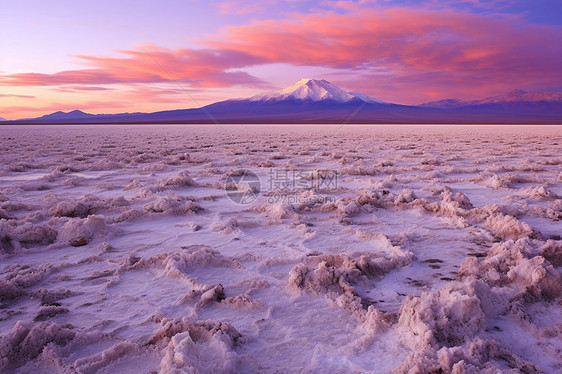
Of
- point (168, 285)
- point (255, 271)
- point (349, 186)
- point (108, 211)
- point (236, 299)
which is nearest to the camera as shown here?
point (236, 299)

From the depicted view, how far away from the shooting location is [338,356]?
1.82 m

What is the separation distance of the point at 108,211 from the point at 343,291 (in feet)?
10.7

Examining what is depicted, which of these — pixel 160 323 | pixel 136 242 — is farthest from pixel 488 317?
pixel 136 242

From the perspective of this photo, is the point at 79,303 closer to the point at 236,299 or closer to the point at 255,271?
the point at 236,299

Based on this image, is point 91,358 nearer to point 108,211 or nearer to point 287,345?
point 287,345

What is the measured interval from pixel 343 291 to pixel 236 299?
664 millimetres

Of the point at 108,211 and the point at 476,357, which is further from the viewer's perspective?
the point at 108,211

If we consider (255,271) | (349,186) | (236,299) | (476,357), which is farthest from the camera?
(349,186)

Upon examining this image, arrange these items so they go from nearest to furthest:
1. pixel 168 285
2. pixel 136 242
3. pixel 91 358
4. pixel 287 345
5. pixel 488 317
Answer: pixel 91 358
pixel 287 345
pixel 488 317
pixel 168 285
pixel 136 242

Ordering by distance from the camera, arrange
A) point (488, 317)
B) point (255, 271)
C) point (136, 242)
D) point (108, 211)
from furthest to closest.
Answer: point (108, 211)
point (136, 242)
point (255, 271)
point (488, 317)

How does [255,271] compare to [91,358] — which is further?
[255,271]

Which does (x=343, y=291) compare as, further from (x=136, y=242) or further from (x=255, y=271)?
(x=136, y=242)

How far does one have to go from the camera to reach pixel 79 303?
2.36 meters

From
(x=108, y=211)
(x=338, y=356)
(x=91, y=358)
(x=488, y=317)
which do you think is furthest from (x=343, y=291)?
(x=108, y=211)
